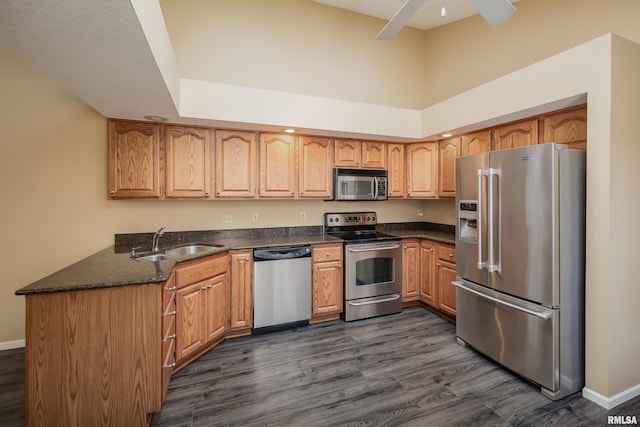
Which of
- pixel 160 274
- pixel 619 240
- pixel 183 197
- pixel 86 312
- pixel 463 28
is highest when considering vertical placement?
pixel 463 28

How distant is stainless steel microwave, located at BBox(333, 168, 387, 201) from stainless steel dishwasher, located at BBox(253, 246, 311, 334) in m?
0.89

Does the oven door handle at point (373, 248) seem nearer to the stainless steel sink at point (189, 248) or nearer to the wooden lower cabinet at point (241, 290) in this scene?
the wooden lower cabinet at point (241, 290)

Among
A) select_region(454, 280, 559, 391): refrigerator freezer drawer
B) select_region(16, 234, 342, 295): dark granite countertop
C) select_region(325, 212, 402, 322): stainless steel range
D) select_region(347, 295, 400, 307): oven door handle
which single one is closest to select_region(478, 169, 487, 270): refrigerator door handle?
select_region(454, 280, 559, 391): refrigerator freezer drawer

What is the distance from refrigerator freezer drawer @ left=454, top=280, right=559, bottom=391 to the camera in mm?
2104

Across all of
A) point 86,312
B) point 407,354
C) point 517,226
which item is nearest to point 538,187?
point 517,226

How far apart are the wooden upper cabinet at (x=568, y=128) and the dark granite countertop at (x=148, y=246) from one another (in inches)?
54.7

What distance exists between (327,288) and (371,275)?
1.93ft

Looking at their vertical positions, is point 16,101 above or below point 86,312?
above

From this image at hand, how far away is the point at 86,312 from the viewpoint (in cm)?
170

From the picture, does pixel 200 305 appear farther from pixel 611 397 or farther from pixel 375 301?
pixel 611 397

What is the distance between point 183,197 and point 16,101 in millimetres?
1651

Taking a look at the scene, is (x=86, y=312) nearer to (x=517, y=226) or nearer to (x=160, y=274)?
(x=160, y=274)

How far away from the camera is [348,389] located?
7.30ft

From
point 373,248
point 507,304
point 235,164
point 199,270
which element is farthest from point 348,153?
point 507,304
